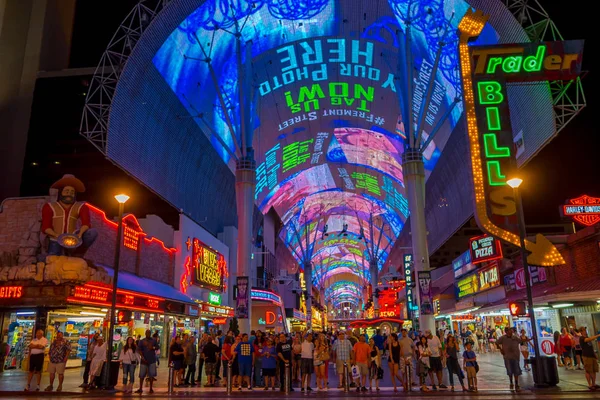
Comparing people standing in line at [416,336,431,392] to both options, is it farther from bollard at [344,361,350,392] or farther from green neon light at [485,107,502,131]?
green neon light at [485,107,502,131]

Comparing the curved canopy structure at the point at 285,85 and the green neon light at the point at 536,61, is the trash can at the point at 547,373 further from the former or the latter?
the curved canopy structure at the point at 285,85

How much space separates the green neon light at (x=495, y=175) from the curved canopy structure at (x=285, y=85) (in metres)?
6.63

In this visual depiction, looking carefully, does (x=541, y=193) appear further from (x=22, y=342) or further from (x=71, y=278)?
(x=22, y=342)

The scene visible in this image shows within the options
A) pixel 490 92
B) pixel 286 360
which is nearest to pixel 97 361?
pixel 286 360

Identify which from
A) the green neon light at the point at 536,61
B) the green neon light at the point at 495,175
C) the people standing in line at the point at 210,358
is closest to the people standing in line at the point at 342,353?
the people standing in line at the point at 210,358

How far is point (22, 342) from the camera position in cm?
2033

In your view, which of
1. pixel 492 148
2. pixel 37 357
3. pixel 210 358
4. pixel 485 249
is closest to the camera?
pixel 37 357

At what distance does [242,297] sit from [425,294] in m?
→ 11.4

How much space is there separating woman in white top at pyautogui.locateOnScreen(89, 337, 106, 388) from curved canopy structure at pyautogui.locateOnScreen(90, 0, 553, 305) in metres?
12.3

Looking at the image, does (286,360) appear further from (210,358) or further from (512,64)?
(512,64)

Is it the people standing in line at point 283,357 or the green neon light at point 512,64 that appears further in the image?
the green neon light at point 512,64

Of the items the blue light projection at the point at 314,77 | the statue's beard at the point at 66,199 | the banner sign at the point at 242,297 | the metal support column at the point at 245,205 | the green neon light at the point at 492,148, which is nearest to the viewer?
the statue's beard at the point at 66,199

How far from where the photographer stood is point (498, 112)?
1939cm

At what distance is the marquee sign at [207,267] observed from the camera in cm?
3272
